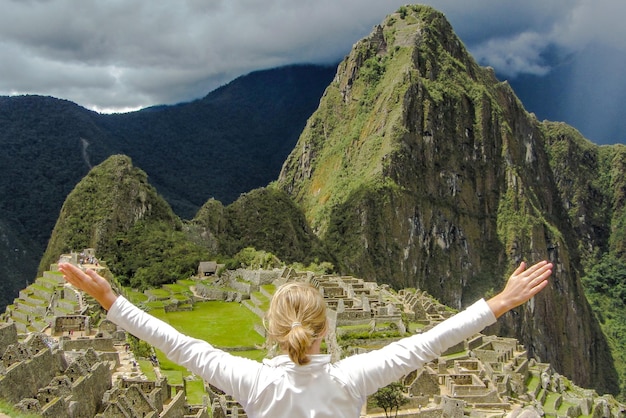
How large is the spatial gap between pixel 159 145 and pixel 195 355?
5334 inches

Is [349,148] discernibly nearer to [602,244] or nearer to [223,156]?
[223,156]

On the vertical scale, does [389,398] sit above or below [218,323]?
below

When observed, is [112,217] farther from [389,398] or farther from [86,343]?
[389,398]

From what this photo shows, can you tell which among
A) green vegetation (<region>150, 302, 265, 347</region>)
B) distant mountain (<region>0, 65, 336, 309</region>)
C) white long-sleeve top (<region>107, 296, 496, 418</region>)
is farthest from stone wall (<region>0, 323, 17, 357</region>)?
distant mountain (<region>0, 65, 336, 309</region>)

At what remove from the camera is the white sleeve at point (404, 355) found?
175 inches

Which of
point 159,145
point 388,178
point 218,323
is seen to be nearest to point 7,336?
point 218,323

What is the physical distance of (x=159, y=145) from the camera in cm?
13638

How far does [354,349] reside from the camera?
27.4 meters

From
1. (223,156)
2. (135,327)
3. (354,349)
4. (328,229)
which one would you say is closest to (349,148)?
(328,229)

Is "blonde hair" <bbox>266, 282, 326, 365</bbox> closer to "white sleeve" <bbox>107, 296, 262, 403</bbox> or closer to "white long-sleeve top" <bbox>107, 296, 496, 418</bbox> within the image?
"white long-sleeve top" <bbox>107, 296, 496, 418</bbox>

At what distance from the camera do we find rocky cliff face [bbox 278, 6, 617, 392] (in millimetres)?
110812

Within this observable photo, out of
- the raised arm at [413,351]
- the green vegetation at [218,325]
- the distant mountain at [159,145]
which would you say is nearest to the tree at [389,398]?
the green vegetation at [218,325]

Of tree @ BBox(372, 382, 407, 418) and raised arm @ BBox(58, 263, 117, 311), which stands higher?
raised arm @ BBox(58, 263, 117, 311)

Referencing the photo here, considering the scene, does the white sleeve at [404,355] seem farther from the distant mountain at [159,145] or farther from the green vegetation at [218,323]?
the distant mountain at [159,145]
